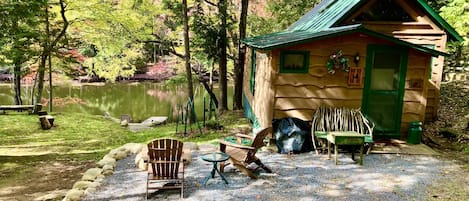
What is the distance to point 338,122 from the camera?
24.9 feet

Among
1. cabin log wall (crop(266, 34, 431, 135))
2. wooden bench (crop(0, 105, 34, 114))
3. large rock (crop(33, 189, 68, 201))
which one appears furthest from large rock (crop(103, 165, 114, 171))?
wooden bench (crop(0, 105, 34, 114))

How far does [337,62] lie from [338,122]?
1.30 meters

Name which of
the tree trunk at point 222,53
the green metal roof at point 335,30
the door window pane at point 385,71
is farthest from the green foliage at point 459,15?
the tree trunk at point 222,53

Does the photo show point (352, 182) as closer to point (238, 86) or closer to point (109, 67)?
point (238, 86)

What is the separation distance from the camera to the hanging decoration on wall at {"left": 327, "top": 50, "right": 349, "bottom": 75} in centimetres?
748

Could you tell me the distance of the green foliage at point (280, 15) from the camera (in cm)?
1723

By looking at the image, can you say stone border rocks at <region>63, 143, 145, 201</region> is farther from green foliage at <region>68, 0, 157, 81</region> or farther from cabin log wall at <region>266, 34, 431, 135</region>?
green foliage at <region>68, 0, 157, 81</region>

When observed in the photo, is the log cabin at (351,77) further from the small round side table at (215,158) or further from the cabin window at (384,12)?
the small round side table at (215,158)

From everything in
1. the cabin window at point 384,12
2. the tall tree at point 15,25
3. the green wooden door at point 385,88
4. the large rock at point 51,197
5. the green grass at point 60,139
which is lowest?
the green grass at point 60,139

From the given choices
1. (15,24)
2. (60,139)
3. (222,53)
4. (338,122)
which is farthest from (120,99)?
(338,122)

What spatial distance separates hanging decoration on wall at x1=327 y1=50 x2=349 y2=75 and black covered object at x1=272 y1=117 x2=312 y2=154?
131cm

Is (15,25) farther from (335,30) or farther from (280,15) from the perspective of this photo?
(280,15)

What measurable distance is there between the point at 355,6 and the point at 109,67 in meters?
17.2

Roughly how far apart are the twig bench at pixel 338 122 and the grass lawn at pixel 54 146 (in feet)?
10.4
